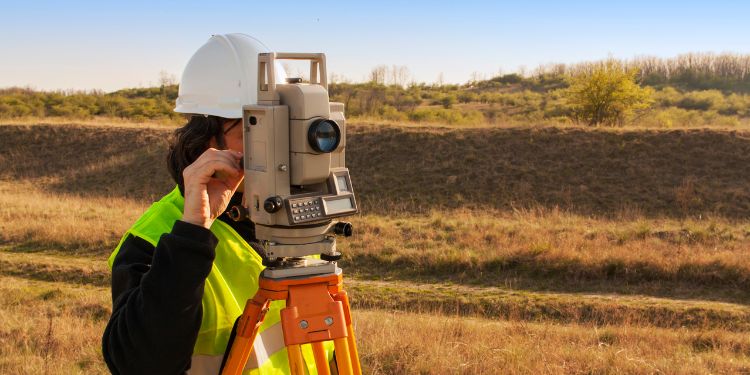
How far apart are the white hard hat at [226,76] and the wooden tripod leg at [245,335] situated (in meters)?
0.58

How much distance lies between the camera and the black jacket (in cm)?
155

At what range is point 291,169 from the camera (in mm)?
1704

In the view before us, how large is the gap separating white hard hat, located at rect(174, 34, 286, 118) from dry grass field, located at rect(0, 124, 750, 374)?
8.42ft

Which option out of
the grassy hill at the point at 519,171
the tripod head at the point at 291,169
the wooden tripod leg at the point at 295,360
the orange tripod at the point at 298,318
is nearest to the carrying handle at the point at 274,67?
the tripod head at the point at 291,169

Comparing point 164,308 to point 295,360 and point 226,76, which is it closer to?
point 295,360

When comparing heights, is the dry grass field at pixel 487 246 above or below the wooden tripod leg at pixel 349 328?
below

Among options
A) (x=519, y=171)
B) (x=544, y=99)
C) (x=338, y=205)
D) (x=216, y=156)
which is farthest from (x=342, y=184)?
(x=544, y=99)

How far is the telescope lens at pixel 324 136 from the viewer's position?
168 cm

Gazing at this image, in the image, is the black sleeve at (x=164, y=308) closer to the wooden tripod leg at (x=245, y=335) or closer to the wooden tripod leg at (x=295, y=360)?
the wooden tripod leg at (x=245, y=335)

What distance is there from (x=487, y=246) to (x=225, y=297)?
34.1 ft

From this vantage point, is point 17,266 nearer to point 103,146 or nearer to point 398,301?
point 398,301

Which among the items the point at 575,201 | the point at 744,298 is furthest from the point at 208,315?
the point at 575,201

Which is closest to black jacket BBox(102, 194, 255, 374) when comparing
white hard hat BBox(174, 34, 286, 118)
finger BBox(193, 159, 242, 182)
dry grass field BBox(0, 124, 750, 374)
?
finger BBox(193, 159, 242, 182)

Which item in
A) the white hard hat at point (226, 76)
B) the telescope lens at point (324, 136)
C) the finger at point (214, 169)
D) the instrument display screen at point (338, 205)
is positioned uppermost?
the white hard hat at point (226, 76)
